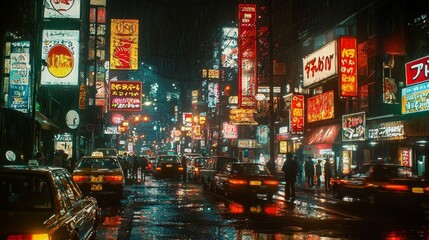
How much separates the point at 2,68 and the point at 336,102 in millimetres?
20904

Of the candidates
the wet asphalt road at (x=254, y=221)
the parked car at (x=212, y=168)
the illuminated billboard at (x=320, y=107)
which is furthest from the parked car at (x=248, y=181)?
the illuminated billboard at (x=320, y=107)

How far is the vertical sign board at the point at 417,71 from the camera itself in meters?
21.0

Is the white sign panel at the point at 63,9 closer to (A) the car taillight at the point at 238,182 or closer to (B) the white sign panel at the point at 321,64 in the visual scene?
(A) the car taillight at the point at 238,182

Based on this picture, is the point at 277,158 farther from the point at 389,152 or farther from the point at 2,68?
the point at 2,68

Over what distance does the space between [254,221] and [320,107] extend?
68.6 feet

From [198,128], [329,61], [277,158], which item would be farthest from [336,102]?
[198,128]

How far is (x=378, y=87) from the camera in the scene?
1078 inches

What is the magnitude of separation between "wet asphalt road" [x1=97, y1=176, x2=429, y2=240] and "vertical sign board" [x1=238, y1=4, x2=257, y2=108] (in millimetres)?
20180

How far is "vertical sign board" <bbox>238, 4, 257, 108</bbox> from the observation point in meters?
38.6

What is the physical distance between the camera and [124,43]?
123 ft

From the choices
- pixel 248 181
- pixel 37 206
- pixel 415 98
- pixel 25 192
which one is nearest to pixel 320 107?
pixel 415 98

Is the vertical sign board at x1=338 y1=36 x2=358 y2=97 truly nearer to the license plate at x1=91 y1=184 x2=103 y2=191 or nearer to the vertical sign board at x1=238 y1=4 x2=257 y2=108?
the vertical sign board at x1=238 y1=4 x2=257 y2=108

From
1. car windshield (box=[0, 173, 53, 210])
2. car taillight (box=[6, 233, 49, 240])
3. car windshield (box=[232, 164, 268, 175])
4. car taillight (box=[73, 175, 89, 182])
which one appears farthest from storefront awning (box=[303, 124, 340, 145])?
car taillight (box=[6, 233, 49, 240])

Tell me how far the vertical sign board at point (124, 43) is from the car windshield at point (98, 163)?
759 inches
